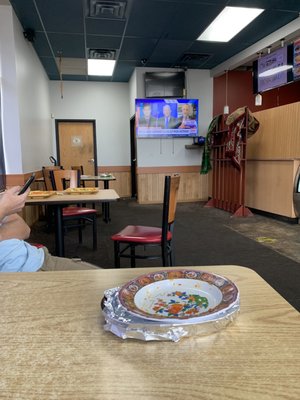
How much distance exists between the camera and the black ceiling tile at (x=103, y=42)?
5.16m

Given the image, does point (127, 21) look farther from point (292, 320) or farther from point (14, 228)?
point (292, 320)

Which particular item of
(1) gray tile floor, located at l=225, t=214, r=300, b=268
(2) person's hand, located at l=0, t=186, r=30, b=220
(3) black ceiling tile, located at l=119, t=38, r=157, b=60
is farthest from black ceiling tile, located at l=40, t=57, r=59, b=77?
(2) person's hand, located at l=0, t=186, r=30, b=220

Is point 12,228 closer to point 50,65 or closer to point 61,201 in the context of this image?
point 61,201

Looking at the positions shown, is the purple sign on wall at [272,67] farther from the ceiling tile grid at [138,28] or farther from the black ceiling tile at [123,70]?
the black ceiling tile at [123,70]

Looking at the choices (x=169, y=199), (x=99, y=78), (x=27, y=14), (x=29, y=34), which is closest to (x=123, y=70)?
(x=99, y=78)

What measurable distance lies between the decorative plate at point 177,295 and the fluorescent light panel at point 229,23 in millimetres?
4622

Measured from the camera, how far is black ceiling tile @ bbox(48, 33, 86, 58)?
5121mm

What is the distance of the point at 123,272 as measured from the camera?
2.62 feet

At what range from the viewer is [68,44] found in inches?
215

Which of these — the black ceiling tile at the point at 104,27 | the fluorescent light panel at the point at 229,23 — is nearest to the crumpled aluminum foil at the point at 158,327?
the fluorescent light panel at the point at 229,23

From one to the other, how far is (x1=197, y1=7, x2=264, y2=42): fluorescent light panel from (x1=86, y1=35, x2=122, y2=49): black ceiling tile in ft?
4.68

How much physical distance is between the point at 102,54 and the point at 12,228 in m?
5.40

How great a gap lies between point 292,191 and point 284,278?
234cm

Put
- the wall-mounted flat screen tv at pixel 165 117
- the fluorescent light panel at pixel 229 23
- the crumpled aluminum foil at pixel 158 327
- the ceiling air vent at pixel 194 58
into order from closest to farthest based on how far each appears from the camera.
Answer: the crumpled aluminum foil at pixel 158 327 < the fluorescent light panel at pixel 229 23 < the ceiling air vent at pixel 194 58 < the wall-mounted flat screen tv at pixel 165 117
